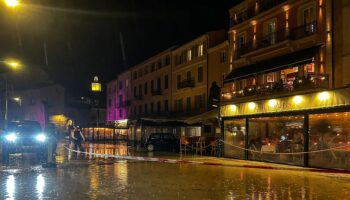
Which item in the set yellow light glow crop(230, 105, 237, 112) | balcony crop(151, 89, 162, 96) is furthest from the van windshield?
balcony crop(151, 89, 162, 96)

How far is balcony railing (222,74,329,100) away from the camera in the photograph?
22.0 m

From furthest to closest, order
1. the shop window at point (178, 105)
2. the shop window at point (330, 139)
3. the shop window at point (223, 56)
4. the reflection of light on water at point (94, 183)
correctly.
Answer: the shop window at point (178, 105), the shop window at point (223, 56), the shop window at point (330, 139), the reflection of light on water at point (94, 183)

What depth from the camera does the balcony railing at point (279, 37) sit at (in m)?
26.2

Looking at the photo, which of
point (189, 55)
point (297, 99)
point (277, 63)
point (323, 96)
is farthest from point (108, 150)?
point (323, 96)

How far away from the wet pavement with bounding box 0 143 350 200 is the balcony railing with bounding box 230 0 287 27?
624 inches

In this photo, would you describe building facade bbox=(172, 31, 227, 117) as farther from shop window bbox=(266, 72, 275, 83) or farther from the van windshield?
the van windshield

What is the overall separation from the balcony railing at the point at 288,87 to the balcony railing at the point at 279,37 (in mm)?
4549

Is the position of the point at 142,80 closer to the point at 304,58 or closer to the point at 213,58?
the point at 213,58

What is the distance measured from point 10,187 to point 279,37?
21.2 metres

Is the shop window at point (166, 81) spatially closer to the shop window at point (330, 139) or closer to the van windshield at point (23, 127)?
the van windshield at point (23, 127)

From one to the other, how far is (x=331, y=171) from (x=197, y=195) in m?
9.12

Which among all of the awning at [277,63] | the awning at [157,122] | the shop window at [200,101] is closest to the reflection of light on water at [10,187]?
the awning at [277,63]

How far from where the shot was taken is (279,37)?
94.2ft

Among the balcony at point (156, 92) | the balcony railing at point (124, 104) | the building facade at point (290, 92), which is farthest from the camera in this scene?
the balcony railing at point (124, 104)
